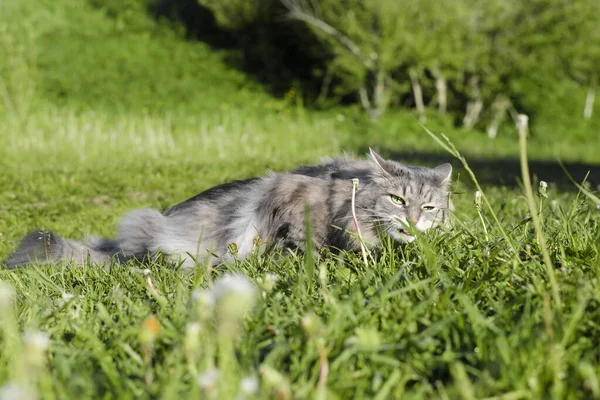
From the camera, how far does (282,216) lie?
3.71 meters

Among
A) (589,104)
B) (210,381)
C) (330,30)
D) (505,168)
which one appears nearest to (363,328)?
(210,381)

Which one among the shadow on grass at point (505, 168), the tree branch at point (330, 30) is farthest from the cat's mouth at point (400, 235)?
the tree branch at point (330, 30)

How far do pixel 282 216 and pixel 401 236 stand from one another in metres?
0.87

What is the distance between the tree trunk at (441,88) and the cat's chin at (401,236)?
47.4ft

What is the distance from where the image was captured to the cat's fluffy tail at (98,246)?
3.98 metres

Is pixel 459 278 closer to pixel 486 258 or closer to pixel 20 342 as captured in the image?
pixel 486 258

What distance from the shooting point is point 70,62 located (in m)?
17.7

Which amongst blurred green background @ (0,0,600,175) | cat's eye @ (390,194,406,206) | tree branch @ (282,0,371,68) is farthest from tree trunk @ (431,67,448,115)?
cat's eye @ (390,194,406,206)

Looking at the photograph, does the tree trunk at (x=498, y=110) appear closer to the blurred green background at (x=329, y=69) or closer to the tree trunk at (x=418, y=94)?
the blurred green background at (x=329, y=69)

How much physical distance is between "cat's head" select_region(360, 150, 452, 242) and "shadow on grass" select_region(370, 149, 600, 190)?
5.15m

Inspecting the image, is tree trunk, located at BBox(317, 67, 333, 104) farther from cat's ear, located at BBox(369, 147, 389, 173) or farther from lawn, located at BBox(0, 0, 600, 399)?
cat's ear, located at BBox(369, 147, 389, 173)

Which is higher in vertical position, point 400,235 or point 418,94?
point 400,235

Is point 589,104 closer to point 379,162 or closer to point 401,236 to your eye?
point 379,162

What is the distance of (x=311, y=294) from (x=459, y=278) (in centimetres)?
58
